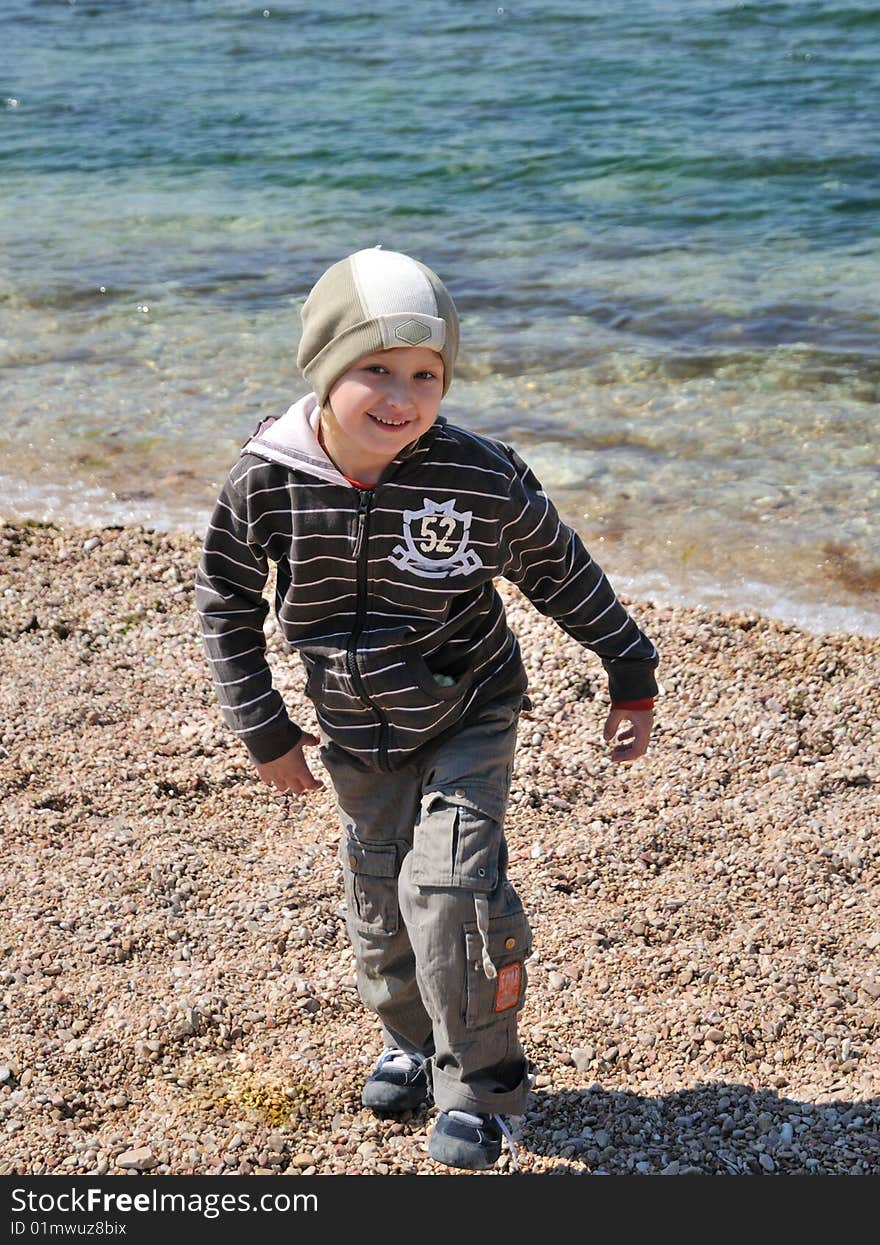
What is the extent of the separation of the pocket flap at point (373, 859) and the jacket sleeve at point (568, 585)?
0.61 metres

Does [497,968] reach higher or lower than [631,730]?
lower

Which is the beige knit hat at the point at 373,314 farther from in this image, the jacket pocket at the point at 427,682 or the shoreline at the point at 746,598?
the shoreline at the point at 746,598

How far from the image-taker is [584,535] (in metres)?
6.18

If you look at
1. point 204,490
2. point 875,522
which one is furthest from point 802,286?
point 204,490

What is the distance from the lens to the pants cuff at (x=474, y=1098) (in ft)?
8.95

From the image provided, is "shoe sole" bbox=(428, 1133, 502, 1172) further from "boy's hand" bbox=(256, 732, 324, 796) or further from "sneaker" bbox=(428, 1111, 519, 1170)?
"boy's hand" bbox=(256, 732, 324, 796)

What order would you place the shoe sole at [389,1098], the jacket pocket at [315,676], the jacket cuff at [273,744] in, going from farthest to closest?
the shoe sole at [389,1098] < the jacket cuff at [273,744] < the jacket pocket at [315,676]

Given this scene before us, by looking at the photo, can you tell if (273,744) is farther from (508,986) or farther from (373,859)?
(508,986)

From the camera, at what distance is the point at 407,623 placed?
2766 millimetres

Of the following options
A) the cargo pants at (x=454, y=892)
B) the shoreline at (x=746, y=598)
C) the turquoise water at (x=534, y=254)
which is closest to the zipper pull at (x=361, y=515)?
the cargo pants at (x=454, y=892)

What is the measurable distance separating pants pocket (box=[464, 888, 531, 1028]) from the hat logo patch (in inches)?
41.8

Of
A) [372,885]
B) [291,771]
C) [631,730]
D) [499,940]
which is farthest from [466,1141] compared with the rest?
[631,730]

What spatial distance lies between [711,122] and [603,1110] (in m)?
12.2

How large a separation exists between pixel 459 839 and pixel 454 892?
0.10 m
